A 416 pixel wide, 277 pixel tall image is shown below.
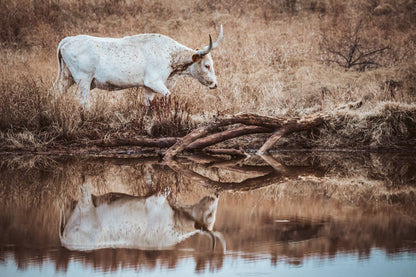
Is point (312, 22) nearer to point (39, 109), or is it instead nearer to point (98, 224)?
point (39, 109)

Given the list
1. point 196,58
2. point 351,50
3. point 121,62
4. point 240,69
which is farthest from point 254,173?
point 351,50

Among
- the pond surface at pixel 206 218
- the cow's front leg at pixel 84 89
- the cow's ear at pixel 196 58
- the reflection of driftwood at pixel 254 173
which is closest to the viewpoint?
the pond surface at pixel 206 218

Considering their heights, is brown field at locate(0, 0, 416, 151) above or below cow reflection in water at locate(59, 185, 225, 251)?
above

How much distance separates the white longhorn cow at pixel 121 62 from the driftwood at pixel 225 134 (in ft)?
5.56

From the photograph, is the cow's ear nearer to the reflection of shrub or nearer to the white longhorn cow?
the white longhorn cow

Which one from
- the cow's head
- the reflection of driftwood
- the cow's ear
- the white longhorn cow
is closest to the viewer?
the reflection of driftwood

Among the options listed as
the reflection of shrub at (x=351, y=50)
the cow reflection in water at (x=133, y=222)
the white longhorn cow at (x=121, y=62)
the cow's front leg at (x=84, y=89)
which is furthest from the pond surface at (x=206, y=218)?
the reflection of shrub at (x=351, y=50)

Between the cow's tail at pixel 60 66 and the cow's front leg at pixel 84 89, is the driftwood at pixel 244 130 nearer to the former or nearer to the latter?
the cow's front leg at pixel 84 89

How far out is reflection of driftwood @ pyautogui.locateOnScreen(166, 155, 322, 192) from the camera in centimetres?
799

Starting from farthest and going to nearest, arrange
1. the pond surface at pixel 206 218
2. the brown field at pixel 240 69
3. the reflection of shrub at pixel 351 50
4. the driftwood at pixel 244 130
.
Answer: the reflection of shrub at pixel 351 50, the brown field at pixel 240 69, the driftwood at pixel 244 130, the pond surface at pixel 206 218

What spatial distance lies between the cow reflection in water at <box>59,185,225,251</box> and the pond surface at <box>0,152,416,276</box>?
10mm

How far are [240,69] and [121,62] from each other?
266 inches

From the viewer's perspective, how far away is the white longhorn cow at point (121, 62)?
12.5m

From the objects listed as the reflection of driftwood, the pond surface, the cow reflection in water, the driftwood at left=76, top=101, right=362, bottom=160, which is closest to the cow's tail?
the driftwood at left=76, top=101, right=362, bottom=160
